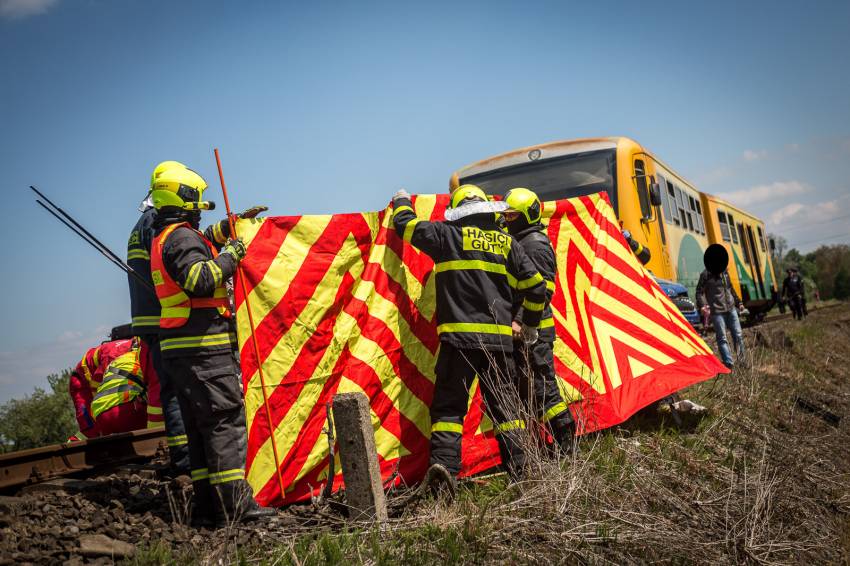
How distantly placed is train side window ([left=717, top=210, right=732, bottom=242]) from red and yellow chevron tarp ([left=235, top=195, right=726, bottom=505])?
11.1 metres

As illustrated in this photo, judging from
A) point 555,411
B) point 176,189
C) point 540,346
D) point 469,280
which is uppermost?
point 176,189

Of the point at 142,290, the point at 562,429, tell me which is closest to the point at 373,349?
the point at 562,429

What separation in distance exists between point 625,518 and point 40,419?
51.8 feet

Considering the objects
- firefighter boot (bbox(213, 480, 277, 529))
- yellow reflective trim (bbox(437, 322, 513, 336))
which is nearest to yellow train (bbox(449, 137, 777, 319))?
yellow reflective trim (bbox(437, 322, 513, 336))

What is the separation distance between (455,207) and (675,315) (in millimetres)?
2808

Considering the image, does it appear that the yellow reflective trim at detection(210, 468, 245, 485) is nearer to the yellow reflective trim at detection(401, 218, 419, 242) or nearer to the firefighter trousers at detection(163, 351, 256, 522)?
the firefighter trousers at detection(163, 351, 256, 522)

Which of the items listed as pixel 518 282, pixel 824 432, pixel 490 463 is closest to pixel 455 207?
pixel 518 282

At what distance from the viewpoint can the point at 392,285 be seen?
484 cm

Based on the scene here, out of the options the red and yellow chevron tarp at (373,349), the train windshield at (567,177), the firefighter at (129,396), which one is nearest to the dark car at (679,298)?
the train windshield at (567,177)

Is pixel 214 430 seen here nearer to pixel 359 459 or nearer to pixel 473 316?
pixel 359 459

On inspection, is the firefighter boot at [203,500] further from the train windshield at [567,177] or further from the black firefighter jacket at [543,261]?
the train windshield at [567,177]

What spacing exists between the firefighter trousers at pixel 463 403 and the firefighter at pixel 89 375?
4.01 meters

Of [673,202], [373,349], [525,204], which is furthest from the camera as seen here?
[673,202]

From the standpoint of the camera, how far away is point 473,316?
4.28m
